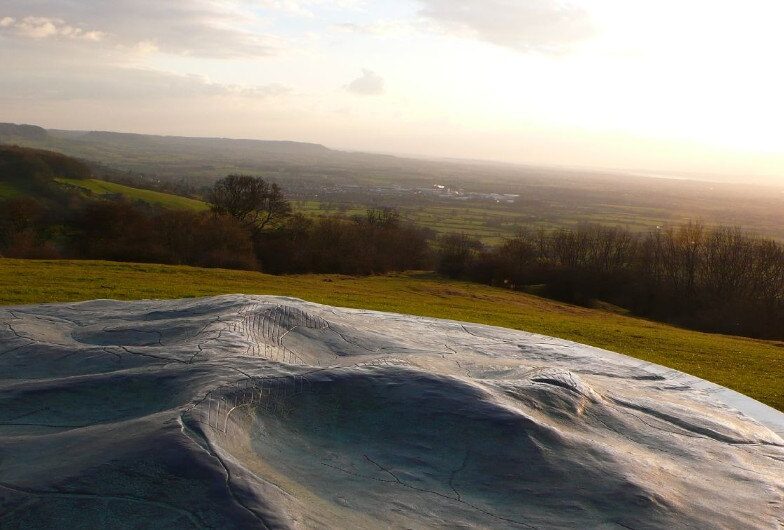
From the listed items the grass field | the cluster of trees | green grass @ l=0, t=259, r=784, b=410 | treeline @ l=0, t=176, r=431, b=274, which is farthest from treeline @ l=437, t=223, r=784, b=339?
the grass field

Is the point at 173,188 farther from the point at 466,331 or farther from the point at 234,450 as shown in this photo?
the point at 234,450

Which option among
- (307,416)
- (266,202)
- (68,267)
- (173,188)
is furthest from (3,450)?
(173,188)

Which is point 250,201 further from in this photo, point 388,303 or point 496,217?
point 496,217

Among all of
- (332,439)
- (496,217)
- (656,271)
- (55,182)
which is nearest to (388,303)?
(332,439)

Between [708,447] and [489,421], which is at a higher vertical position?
[489,421]

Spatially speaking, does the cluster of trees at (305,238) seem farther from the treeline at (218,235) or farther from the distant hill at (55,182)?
the distant hill at (55,182)

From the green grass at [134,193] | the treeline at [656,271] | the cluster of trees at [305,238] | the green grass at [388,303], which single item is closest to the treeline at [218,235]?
the cluster of trees at [305,238]
